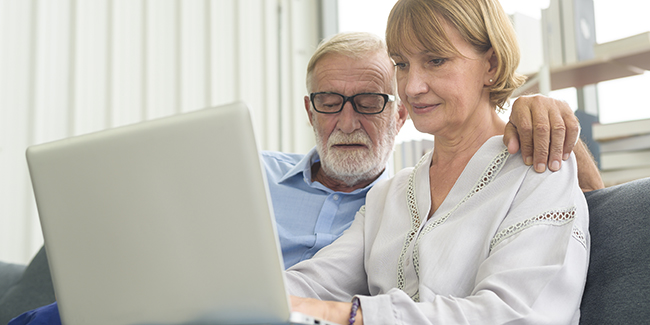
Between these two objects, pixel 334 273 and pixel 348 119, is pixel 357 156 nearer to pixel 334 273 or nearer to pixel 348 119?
pixel 348 119

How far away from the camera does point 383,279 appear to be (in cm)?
115

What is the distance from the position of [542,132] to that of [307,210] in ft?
2.91

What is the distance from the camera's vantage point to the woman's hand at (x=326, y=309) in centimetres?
86

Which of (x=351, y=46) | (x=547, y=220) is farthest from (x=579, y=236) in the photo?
(x=351, y=46)

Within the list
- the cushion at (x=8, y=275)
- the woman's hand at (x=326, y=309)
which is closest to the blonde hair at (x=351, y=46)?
the woman's hand at (x=326, y=309)

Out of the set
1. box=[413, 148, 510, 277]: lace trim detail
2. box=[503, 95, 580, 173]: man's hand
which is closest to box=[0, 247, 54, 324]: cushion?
box=[413, 148, 510, 277]: lace trim detail

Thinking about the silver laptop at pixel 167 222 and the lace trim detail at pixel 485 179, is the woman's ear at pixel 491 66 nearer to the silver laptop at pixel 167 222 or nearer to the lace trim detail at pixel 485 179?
the lace trim detail at pixel 485 179

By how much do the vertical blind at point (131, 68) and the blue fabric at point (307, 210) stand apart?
1.15 meters

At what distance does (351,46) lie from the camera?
5.58 ft

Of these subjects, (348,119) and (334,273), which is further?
(348,119)

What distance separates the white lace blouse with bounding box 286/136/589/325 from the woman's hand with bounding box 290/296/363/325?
37mm

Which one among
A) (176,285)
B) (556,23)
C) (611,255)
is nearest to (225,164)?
(176,285)

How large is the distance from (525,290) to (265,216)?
18.0 inches

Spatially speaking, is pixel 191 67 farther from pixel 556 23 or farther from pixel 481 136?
pixel 481 136
